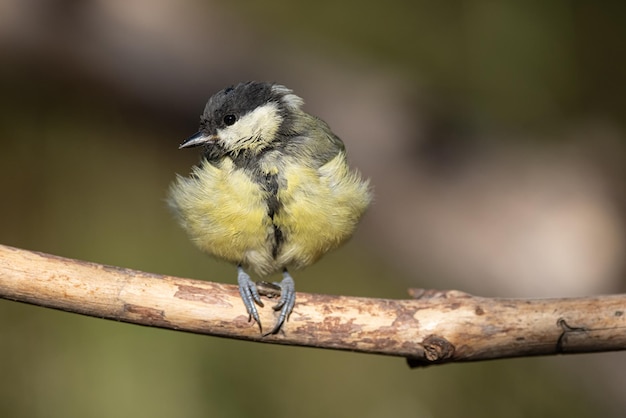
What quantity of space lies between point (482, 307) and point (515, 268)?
1124 mm

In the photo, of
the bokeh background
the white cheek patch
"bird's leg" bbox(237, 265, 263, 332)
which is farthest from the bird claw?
the bokeh background

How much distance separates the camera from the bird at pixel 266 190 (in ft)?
4.83

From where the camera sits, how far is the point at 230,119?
1.57 meters

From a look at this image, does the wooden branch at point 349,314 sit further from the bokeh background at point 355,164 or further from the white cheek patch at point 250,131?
the bokeh background at point 355,164

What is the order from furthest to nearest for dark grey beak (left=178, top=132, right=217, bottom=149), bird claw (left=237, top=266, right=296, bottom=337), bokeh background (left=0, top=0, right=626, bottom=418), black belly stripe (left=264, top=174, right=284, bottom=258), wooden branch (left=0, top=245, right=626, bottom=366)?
1. bokeh background (left=0, top=0, right=626, bottom=418)
2. dark grey beak (left=178, top=132, right=217, bottom=149)
3. black belly stripe (left=264, top=174, right=284, bottom=258)
4. bird claw (left=237, top=266, right=296, bottom=337)
5. wooden branch (left=0, top=245, right=626, bottom=366)

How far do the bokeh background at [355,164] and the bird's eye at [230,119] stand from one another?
101cm

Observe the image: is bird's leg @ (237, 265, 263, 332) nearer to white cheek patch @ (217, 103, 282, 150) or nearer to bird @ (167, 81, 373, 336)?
bird @ (167, 81, 373, 336)

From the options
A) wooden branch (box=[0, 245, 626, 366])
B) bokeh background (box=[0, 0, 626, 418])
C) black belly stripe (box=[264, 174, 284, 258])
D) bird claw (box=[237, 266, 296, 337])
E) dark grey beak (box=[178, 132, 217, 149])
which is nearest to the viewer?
wooden branch (box=[0, 245, 626, 366])

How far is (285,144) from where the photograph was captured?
156cm

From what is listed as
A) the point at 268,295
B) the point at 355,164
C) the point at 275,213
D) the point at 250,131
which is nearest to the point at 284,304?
the point at 268,295

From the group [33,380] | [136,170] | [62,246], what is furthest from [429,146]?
Result: [33,380]

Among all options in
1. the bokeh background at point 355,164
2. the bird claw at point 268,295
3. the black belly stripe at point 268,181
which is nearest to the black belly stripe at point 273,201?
the black belly stripe at point 268,181

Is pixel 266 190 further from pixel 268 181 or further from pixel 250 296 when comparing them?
pixel 250 296

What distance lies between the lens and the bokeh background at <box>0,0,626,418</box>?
2314 millimetres
